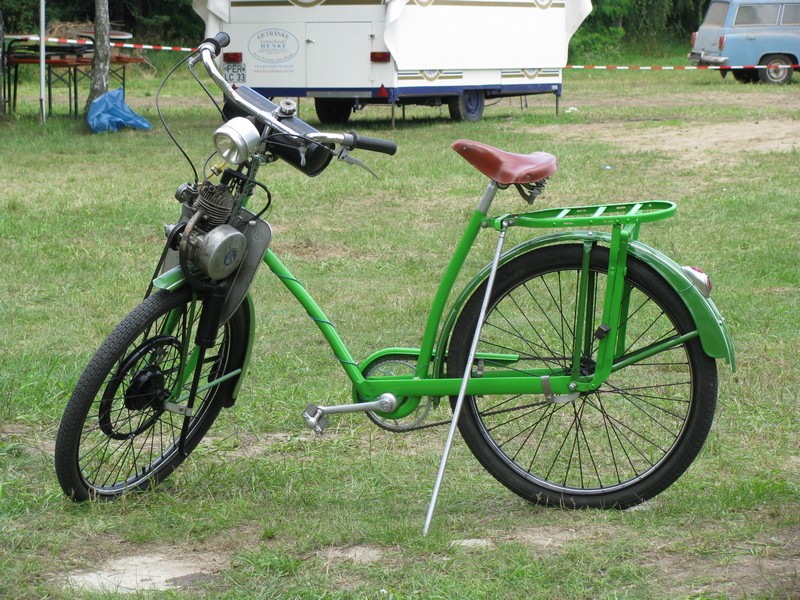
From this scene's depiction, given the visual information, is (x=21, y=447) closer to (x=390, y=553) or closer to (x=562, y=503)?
(x=390, y=553)

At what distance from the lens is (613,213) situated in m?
3.52

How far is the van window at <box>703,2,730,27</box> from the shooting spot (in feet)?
78.0

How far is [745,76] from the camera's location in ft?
78.9

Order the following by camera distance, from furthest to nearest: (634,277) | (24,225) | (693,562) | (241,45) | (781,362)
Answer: (241,45)
(24,225)
(781,362)
(634,277)
(693,562)

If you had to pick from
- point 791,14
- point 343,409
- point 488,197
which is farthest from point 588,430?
point 791,14

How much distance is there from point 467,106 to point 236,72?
140 inches

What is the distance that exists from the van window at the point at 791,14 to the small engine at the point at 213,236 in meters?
22.2

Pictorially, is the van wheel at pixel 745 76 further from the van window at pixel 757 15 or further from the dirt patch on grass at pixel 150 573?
the dirt patch on grass at pixel 150 573

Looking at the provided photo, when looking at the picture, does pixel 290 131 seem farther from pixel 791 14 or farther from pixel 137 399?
pixel 791 14

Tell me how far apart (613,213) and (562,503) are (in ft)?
3.05

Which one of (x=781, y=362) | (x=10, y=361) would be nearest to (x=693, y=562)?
(x=781, y=362)

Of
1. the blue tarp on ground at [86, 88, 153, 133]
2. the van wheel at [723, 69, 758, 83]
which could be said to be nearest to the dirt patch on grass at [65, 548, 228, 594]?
the blue tarp on ground at [86, 88, 153, 133]

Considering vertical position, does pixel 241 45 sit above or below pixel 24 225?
above

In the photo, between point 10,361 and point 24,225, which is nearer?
point 10,361
